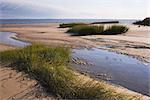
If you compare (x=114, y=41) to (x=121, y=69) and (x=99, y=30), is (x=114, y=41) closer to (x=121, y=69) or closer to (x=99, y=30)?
(x=99, y=30)

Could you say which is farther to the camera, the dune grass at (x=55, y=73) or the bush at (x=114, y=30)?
the bush at (x=114, y=30)

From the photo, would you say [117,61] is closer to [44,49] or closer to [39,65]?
[44,49]

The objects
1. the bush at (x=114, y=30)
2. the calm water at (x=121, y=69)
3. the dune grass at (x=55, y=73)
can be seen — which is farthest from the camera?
the bush at (x=114, y=30)

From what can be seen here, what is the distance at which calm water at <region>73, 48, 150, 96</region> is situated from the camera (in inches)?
272

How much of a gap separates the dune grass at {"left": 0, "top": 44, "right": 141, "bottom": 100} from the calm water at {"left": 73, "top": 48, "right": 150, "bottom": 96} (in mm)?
935

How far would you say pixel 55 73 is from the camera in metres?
5.78

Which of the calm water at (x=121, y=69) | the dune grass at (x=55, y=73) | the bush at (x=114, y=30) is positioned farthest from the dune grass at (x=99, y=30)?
the dune grass at (x=55, y=73)

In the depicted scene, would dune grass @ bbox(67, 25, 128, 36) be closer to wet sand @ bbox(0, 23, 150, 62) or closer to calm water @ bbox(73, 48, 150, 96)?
wet sand @ bbox(0, 23, 150, 62)

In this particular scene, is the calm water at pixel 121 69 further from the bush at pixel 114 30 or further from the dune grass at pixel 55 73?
the bush at pixel 114 30

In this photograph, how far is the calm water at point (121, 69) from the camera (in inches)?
272

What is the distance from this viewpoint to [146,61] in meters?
9.52

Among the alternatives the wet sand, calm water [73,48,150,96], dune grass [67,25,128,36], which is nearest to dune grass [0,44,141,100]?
calm water [73,48,150,96]

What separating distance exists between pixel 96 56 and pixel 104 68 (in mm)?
2100

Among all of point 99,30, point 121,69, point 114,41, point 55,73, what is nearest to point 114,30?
Result: point 99,30
